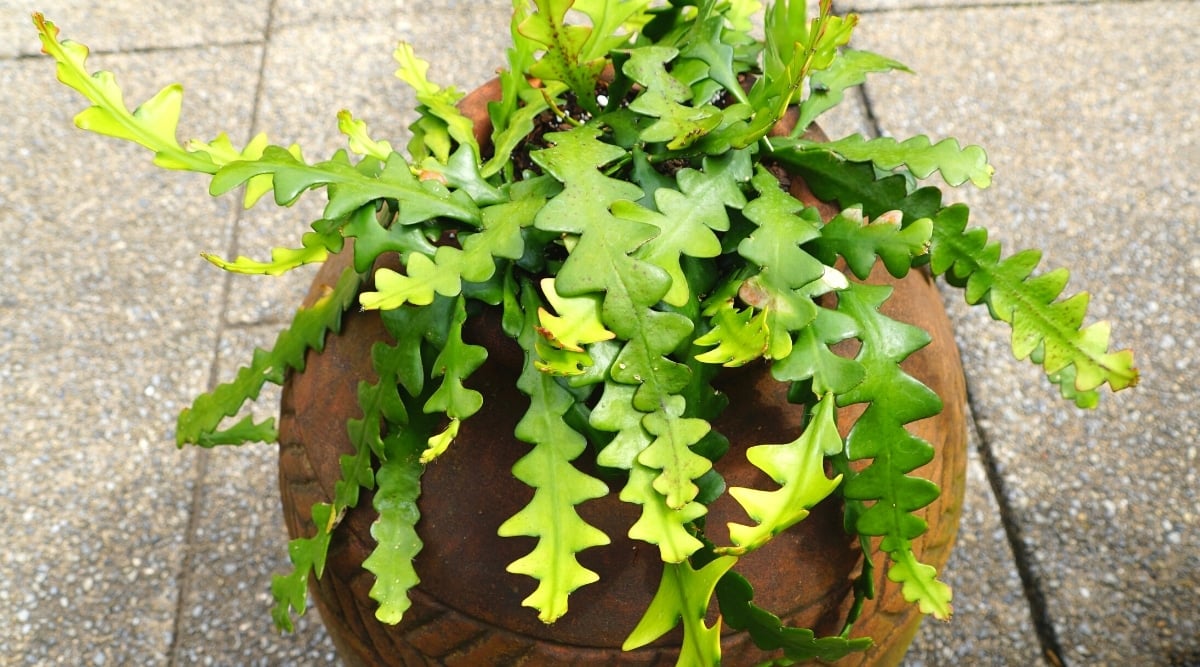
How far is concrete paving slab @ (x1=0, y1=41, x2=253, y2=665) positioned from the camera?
5.61 feet

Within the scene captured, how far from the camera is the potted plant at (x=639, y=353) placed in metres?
0.85

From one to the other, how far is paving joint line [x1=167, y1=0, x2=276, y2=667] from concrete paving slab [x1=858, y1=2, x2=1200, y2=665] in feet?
4.61

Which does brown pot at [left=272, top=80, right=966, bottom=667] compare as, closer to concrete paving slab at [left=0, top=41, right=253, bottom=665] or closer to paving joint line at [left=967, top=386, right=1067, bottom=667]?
paving joint line at [left=967, top=386, right=1067, bottom=667]

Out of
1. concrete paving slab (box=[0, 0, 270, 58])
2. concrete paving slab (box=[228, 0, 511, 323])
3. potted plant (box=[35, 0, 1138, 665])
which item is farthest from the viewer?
concrete paving slab (box=[0, 0, 270, 58])

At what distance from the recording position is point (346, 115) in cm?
112

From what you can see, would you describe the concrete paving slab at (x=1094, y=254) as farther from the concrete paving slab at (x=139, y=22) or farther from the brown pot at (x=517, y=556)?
the concrete paving slab at (x=139, y=22)

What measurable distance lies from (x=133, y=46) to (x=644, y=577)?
2319mm

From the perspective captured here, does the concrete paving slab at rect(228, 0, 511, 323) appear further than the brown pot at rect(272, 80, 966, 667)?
Yes

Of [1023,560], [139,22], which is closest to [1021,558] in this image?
[1023,560]

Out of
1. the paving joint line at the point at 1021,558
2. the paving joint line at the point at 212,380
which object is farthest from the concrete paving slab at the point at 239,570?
the paving joint line at the point at 1021,558

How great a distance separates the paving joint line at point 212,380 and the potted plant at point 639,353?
0.73 m

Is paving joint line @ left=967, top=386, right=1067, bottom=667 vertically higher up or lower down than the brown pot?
lower down

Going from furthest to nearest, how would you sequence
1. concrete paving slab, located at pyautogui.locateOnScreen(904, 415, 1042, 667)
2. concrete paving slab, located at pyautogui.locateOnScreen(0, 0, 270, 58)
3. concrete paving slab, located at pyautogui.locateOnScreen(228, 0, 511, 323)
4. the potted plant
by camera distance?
concrete paving slab, located at pyautogui.locateOnScreen(0, 0, 270, 58), concrete paving slab, located at pyautogui.locateOnScreen(228, 0, 511, 323), concrete paving slab, located at pyautogui.locateOnScreen(904, 415, 1042, 667), the potted plant

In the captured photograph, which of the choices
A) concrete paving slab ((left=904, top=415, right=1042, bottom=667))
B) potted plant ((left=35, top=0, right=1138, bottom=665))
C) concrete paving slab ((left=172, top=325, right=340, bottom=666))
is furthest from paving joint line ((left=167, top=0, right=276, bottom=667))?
concrete paving slab ((left=904, top=415, right=1042, bottom=667))
